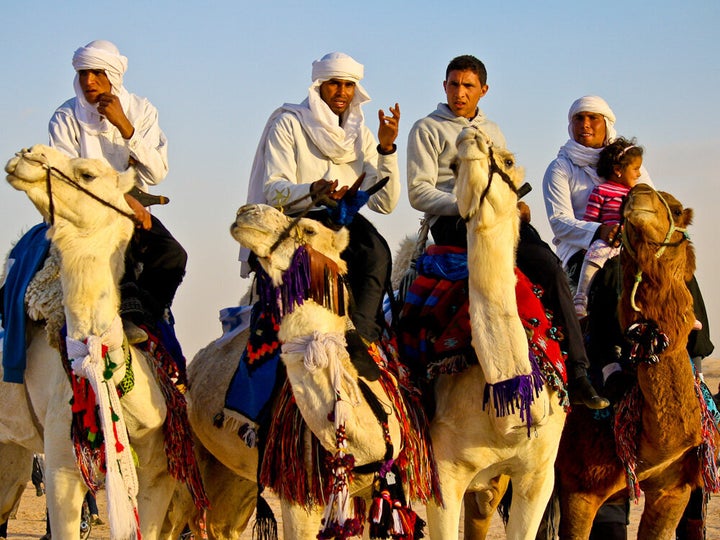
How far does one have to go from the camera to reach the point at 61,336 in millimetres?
7359

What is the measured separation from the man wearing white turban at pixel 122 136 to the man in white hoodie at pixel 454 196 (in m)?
1.61

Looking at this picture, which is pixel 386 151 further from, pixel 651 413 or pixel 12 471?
pixel 12 471

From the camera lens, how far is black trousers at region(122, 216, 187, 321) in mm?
7980

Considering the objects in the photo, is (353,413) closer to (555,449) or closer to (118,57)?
(555,449)

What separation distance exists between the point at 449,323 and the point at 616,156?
2475 mm

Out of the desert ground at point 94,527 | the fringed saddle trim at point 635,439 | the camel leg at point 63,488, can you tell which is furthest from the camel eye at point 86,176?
the desert ground at point 94,527

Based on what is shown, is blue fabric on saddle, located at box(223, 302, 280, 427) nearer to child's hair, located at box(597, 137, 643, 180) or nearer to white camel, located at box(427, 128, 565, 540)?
white camel, located at box(427, 128, 565, 540)

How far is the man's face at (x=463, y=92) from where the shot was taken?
28.2 feet

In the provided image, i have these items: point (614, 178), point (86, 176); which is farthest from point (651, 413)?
point (86, 176)

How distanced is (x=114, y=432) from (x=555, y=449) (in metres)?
2.51

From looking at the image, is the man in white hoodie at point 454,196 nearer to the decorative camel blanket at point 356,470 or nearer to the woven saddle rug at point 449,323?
the woven saddle rug at point 449,323

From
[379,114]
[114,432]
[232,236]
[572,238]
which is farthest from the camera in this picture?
[572,238]

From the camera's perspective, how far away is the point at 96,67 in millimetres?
8367

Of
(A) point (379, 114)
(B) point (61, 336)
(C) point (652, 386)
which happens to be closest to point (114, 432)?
(B) point (61, 336)
